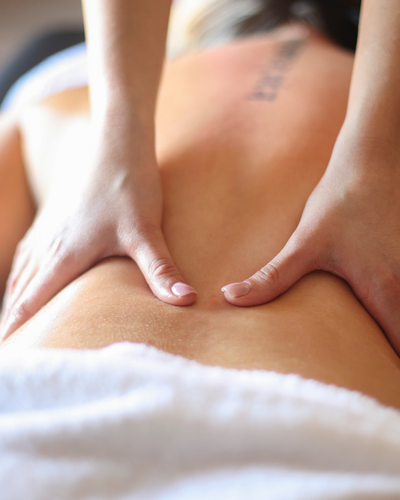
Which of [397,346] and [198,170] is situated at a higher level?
[198,170]

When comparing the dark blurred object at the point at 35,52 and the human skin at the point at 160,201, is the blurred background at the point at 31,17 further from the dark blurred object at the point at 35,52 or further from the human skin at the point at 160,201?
the human skin at the point at 160,201

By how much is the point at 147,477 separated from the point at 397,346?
0.39 metres

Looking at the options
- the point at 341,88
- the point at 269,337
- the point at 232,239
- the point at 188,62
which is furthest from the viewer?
the point at 188,62

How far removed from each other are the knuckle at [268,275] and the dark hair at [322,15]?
100 centimetres

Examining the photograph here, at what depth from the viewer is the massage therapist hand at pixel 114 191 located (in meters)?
0.64

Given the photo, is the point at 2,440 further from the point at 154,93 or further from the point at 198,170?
the point at 154,93

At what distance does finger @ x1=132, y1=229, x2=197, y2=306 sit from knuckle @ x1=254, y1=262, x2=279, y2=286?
0.09 metres

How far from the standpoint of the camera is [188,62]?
3.72ft

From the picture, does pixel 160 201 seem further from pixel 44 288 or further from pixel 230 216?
pixel 44 288

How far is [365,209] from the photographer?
61 cm

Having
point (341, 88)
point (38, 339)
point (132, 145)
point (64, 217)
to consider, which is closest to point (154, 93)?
point (132, 145)

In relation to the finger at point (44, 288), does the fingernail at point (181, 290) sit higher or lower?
higher

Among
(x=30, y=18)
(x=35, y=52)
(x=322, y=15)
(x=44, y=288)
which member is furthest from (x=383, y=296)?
(x=30, y=18)

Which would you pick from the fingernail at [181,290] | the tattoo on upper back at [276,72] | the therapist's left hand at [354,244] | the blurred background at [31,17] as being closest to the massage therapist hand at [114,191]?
the fingernail at [181,290]
